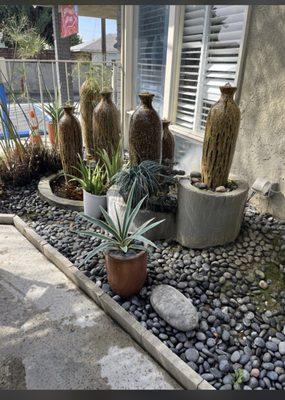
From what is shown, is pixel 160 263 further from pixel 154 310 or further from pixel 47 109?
pixel 47 109

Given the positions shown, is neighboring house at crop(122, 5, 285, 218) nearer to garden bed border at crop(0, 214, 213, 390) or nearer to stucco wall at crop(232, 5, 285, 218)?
stucco wall at crop(232, 5, 285, 218)

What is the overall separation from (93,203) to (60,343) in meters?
1.37

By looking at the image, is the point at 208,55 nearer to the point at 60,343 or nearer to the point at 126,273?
the point at 126,273

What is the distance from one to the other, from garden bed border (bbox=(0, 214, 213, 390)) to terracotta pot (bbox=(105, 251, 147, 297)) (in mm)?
99

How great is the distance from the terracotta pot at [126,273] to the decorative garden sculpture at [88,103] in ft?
6.15

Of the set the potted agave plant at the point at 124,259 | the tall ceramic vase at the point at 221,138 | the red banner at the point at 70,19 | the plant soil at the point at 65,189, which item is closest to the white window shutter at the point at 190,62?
the tall ceramic vase at the point at 221,138

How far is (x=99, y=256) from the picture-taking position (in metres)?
2.38

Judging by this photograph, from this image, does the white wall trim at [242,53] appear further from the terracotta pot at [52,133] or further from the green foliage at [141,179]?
the terracotta pot at [52,133]

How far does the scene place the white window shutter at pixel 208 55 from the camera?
9.68ft

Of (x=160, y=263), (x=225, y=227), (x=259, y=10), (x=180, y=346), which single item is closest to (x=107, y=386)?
(x=180, y=346)

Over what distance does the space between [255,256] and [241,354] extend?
784 millimetres

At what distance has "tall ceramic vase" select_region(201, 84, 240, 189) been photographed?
2.18 metres

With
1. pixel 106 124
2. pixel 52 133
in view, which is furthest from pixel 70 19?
pixel 106 124

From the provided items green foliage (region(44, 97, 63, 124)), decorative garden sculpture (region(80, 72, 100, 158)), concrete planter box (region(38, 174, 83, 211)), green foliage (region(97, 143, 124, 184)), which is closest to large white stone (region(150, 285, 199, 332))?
green foliage (region(97, 143, 124, 184))
